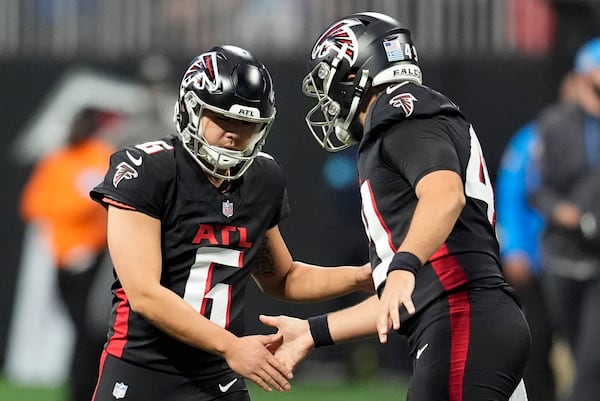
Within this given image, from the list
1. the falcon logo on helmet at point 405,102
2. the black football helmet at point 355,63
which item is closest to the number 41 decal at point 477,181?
the falcon logo on helmet at point 405,102

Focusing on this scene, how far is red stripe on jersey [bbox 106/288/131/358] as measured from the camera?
4902 mm

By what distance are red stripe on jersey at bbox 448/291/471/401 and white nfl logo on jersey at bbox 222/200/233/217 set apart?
0.87m

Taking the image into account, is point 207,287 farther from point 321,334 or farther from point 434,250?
point 434,250

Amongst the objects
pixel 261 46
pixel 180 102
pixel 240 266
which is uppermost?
pixel 180 102

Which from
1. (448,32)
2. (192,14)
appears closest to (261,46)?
(192,14)

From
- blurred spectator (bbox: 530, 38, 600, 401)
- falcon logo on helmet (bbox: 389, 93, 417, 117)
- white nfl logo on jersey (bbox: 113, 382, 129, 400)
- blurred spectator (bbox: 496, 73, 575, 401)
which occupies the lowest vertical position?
blurred spectator (bbox: 496, 73, 575, 401)

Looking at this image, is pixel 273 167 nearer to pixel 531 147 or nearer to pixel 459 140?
pixel 459 140

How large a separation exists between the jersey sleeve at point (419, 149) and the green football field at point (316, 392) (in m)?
5.24

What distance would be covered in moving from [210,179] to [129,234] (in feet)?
1.34

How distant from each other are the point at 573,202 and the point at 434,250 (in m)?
4.56

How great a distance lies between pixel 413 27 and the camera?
11.0 meters

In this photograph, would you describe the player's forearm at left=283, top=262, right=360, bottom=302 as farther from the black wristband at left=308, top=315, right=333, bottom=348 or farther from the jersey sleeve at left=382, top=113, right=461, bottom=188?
the jersey sleeve at left=382, top=113, right=461, bottom=188

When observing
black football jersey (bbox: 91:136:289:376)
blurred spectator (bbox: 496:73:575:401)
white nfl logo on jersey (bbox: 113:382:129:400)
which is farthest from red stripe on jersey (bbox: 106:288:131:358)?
blurred spectator (bbox: 496:73:575:401)

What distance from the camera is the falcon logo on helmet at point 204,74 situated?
490cm
